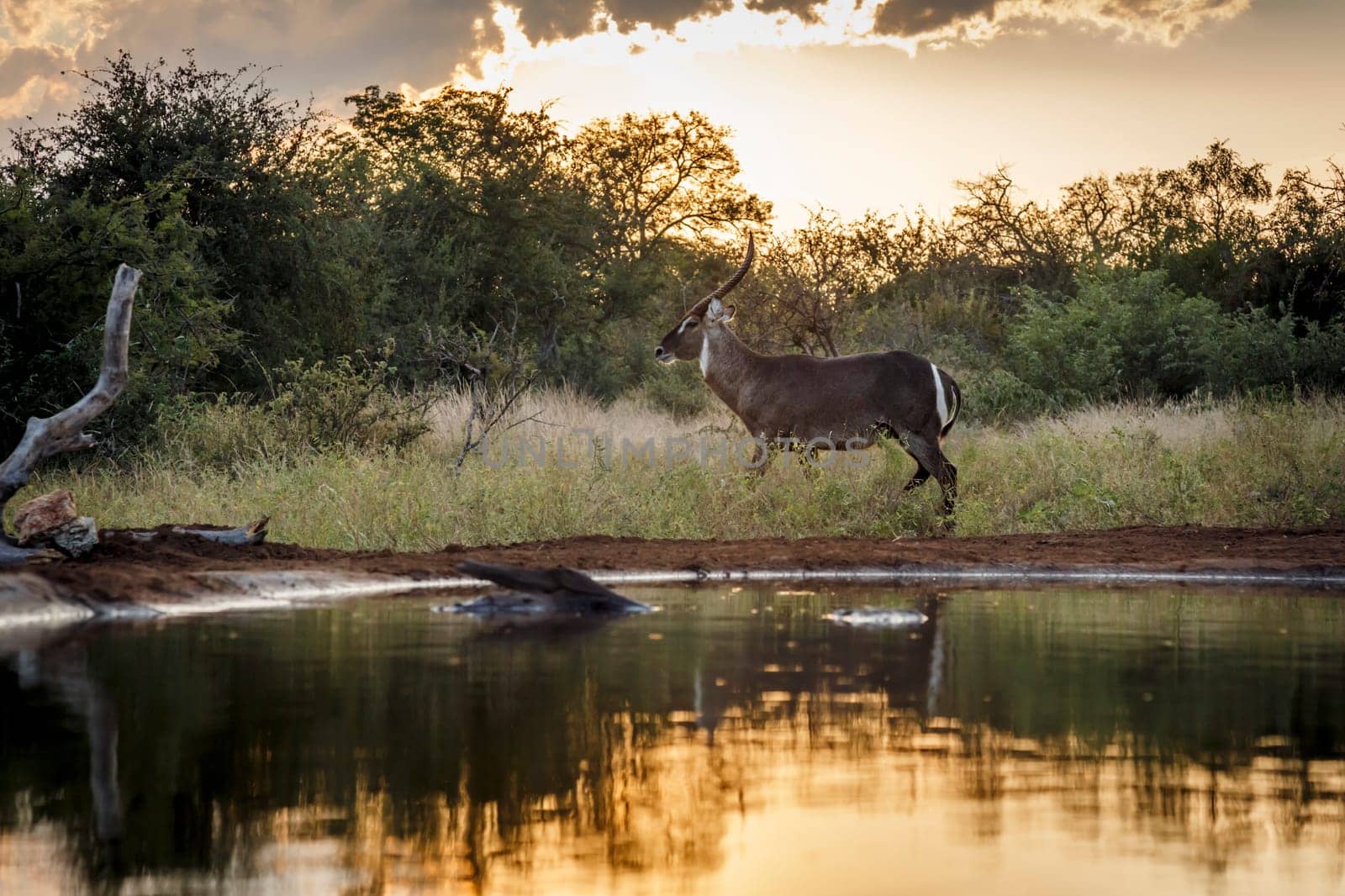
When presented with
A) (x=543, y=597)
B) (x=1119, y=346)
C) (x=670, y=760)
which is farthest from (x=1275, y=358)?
(x=670, y=760)

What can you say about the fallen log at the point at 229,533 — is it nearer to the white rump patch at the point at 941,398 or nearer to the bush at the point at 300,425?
the bush at the point at 300,425

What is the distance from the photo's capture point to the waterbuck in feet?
50.1

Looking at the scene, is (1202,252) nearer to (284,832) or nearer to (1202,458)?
(1202,458)

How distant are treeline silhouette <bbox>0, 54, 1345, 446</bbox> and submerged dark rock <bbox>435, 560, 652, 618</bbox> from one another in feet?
27.2

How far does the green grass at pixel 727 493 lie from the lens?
13594 millimetres

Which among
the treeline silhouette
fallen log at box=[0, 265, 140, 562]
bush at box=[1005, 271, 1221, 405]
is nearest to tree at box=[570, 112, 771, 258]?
the treeline silhouette

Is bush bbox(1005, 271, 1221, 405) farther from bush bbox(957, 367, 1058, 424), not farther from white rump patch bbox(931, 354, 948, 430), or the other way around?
white rump patch bbox(931, 354, 948, 430)

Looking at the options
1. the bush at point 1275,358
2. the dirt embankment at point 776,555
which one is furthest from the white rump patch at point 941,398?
the bush at point 1275,358

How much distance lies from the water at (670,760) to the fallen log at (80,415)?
9.47 ft

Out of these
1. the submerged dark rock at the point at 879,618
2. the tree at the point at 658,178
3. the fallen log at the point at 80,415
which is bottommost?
the submerged dark rock at the point at 879,618

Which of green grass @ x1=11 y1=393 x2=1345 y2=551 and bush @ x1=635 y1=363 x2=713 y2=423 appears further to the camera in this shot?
bush @ x1=635 y1=363 x2=713 y2=423

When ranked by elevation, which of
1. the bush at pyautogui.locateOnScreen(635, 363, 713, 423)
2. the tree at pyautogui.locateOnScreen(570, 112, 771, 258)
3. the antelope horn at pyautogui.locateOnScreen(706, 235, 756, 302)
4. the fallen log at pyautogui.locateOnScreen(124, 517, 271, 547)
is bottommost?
the fallen log at pyautogui.locateOnScreen(124, 517, 271, 547)

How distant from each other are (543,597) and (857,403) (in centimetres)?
606

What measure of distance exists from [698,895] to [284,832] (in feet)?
3.90
